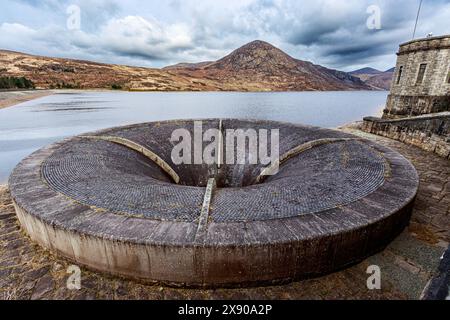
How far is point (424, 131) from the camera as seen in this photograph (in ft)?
41.9

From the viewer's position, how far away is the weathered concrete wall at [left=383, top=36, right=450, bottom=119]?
21281 mm

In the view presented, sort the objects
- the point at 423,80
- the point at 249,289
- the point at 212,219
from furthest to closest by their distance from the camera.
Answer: the point at 423,80 < the point at 212,219 < the point at 249,289

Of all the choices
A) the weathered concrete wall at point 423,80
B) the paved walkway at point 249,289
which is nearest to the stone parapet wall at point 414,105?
the weathered concrete wall at point 423,80

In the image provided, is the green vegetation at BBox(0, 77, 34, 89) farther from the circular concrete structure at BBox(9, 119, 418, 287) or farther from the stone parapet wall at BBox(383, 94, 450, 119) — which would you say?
the stone parapet wall at BBox(383, 94, 450, 119)

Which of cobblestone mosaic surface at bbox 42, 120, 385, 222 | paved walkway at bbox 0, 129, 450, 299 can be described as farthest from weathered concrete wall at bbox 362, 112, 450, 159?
paved walkway at bbox 0, 129, 450, 299

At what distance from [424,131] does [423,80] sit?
1452 centimetres

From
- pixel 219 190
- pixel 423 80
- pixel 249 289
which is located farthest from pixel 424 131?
pixel 423 80

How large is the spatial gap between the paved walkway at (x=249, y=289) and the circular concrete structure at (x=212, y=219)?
0.54ft

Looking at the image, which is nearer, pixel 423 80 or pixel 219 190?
pixel 219 190

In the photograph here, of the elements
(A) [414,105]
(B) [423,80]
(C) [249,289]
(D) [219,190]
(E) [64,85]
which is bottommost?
(C) [249,289]

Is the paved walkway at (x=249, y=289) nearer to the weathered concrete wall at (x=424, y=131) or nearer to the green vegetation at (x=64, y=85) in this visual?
the weathered concrete wall at (x=424, y=131)

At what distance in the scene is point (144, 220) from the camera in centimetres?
404

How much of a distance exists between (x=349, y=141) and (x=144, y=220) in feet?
24.8

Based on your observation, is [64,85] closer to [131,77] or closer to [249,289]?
[131,77]
